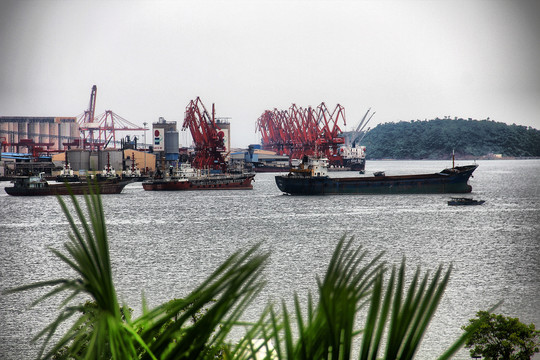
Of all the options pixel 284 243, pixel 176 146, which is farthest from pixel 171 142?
pixel 284 243

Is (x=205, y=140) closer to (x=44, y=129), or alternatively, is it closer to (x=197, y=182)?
(x=197, y=182)

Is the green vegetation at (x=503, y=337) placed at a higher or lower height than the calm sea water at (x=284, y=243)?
higher

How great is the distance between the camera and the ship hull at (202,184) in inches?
3519

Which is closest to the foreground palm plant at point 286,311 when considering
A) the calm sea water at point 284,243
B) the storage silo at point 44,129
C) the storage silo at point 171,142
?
the calm sea water at point 284,243

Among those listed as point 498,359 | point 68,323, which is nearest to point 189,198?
point 68,323

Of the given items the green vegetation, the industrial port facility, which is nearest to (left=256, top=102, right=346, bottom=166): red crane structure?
the industrial port facility

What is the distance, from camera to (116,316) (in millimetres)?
1936

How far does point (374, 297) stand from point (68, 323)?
→ 21769 millimetres

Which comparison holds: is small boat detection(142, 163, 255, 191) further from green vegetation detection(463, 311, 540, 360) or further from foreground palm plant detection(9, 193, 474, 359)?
foreground palm plant detection(9, 193, 474, 359)

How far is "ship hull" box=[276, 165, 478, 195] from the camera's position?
7394cm

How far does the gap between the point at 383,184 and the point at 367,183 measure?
6.27 ft

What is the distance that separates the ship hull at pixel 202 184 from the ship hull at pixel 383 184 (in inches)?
545

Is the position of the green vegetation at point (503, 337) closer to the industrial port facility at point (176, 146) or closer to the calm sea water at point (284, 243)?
the calm sea water at point (284, 243)

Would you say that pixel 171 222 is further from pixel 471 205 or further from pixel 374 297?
pixel 374 297
